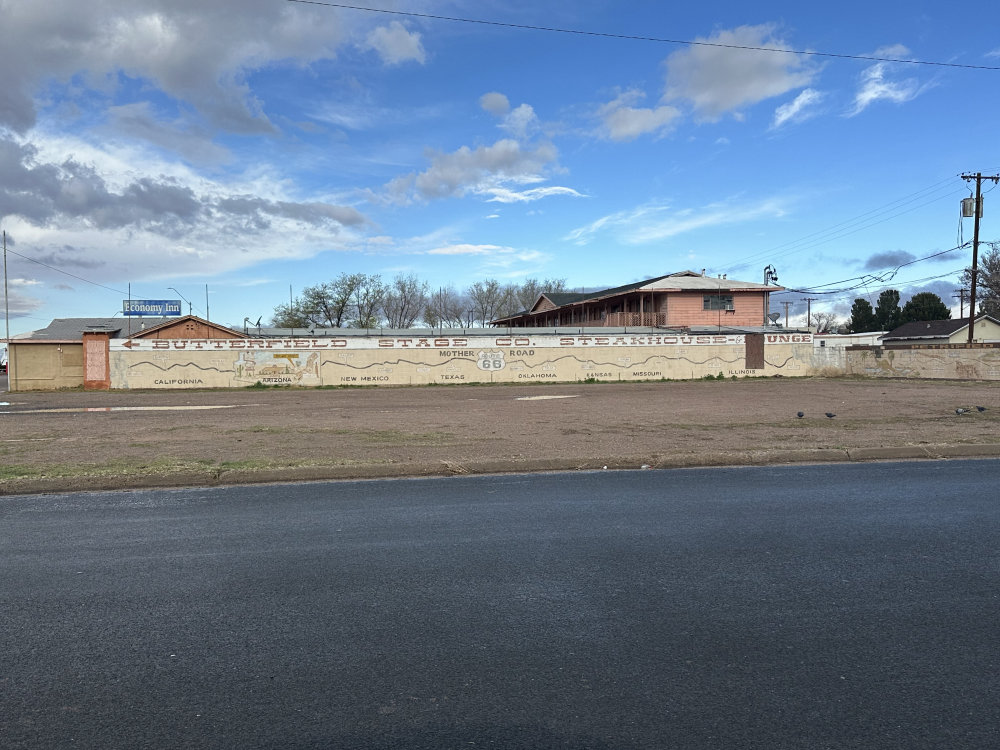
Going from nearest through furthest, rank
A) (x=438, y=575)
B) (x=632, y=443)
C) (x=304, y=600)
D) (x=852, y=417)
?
(x=304, y=600) → (x=438, y=575) → (x=632, y=443) → (x=852, y=417)

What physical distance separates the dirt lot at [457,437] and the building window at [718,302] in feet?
97.0

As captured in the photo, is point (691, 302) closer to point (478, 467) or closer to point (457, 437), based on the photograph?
point (457, 437)

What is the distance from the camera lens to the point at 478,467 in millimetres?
9922

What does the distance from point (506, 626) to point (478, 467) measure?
5.69 meters

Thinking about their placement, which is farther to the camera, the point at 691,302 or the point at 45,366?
the point at 691,302

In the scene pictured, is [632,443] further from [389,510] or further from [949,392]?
[949,392]

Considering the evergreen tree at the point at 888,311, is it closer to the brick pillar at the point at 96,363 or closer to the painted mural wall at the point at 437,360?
the painted mural wall at the point at 437,360

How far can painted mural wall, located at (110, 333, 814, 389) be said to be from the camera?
33.9 meters

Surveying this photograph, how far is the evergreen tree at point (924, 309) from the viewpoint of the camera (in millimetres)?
80562

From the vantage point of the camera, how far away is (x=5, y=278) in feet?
159

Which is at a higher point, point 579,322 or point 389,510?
point 579,322

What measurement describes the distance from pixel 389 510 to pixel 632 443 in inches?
218

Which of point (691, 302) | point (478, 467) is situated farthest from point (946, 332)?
point (478, 467)

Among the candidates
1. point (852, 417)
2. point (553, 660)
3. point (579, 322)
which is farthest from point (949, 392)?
point (579, 322)
